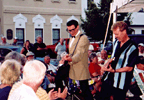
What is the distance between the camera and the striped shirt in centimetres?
336

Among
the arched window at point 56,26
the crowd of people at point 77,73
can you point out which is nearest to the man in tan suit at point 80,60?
the crowd of people at point 77,73

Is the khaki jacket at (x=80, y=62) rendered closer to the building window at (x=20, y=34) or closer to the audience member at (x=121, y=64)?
the audience member at (x=121, y=64)

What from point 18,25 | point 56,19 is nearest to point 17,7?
point 18,25

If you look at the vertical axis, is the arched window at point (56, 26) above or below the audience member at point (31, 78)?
above

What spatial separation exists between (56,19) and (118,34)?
1896cm

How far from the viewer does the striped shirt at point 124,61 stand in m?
3.36

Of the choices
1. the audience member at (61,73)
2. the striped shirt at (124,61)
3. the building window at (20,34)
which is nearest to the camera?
the striped shirt at (124,61)

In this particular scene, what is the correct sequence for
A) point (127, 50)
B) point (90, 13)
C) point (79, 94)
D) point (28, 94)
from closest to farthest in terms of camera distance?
point (28, 94), point (127, 50), point (79, 94), point (90, 13)

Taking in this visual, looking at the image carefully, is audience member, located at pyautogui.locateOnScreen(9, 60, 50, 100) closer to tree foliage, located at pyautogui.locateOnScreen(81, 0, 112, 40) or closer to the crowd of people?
the crowd of people

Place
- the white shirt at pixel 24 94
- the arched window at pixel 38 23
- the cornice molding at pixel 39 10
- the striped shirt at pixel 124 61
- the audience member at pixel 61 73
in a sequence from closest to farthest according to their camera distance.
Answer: the white shirt at pixel 24 94
the striped shirt at pixel 124 61
the audience member at pixel 61 73
the cornice molding at pixel 39 10
the arched window at pixel 38 23

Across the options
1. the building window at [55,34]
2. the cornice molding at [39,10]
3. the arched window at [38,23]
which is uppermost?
the cornice molding at [39,10]

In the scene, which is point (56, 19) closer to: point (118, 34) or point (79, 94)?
point (79, 94)

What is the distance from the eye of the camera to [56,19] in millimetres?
22094

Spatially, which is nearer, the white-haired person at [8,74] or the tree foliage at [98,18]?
the white-haired person at [8,74]
